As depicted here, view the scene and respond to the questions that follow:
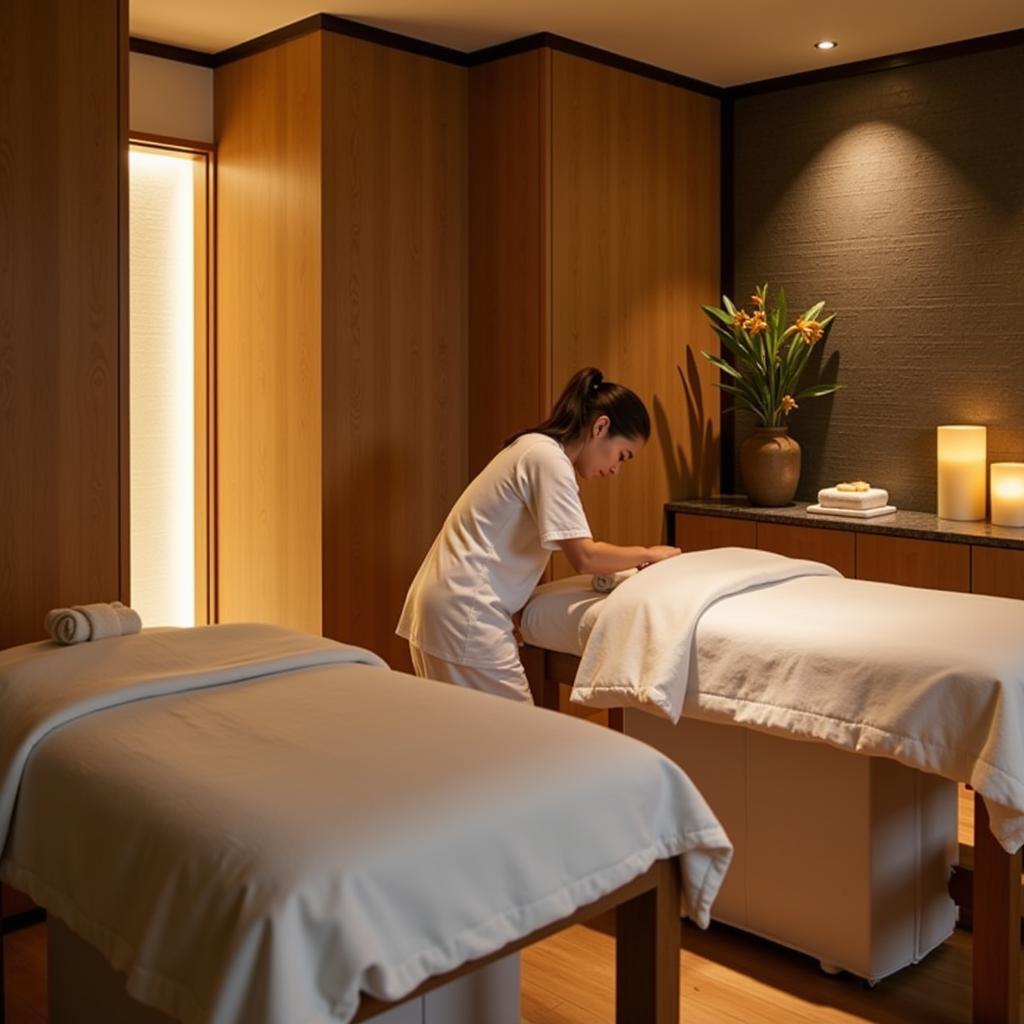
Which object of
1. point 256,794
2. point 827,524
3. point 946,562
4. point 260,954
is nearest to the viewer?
point 260,954

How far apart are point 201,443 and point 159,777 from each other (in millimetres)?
3001

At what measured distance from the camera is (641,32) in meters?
4.25

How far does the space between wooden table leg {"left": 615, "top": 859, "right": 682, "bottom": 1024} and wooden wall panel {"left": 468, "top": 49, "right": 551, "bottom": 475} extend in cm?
260

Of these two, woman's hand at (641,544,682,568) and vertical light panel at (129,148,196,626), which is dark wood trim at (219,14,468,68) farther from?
woman's hand at (641,544,682,568)

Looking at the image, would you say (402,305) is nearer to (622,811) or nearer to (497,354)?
(497,354)

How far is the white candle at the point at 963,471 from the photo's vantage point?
4.32m

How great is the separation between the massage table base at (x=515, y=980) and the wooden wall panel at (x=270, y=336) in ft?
7.17

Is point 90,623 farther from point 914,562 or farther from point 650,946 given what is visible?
point 914,562

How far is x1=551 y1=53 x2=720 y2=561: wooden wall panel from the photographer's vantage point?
439 cm

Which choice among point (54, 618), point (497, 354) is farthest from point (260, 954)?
point (497, 354)

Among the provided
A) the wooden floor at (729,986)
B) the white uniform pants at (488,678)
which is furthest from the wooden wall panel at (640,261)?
the wooden floor at (729,986)

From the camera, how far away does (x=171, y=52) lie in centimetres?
439

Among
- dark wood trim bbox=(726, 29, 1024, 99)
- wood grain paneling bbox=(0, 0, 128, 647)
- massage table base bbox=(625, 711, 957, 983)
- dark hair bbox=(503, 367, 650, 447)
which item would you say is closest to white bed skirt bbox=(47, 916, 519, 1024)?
massage table base bbox=(625, 711, 957, 983)

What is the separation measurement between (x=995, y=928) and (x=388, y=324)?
2.70m
